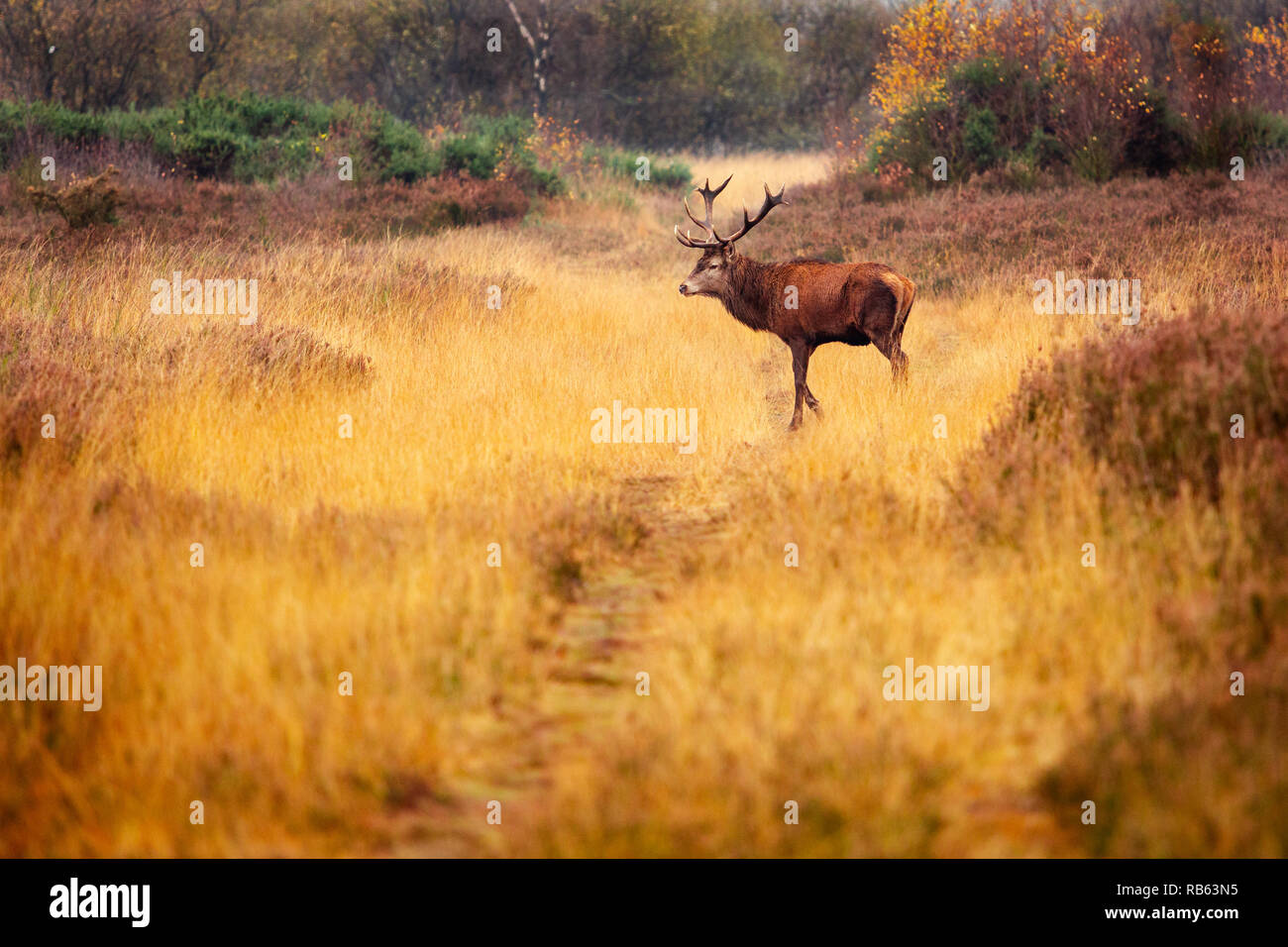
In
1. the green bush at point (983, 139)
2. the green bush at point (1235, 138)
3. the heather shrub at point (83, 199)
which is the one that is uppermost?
the green bush at point (983, 139)

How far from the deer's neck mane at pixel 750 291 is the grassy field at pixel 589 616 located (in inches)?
33.6

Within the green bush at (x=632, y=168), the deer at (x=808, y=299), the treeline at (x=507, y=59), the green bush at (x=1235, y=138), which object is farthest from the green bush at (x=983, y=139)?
the treeline at (x=507, y=59)

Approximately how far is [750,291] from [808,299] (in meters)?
0.74

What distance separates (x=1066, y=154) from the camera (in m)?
18.3

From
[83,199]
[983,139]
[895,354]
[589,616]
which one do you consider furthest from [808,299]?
[983,139]

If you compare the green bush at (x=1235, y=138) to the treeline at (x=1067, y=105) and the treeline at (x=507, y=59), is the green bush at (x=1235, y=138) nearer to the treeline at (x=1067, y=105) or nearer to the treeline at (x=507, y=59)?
the treeline at (x=1067, y=105)

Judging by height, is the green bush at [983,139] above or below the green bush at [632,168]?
below

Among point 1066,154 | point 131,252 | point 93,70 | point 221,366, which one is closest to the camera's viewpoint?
point 221,366

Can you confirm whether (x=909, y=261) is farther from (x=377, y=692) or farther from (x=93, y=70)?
(x=93, y=70)

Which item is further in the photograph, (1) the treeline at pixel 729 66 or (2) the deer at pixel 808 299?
(1) the treeline at pixel 729 66

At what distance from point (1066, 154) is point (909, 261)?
17.4ft

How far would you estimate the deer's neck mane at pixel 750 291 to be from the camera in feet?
31.2

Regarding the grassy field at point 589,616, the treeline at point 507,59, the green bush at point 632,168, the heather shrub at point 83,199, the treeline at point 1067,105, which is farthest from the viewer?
the treeline at point 507,59

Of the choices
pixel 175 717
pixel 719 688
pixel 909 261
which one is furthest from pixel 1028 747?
pixel 909 261
